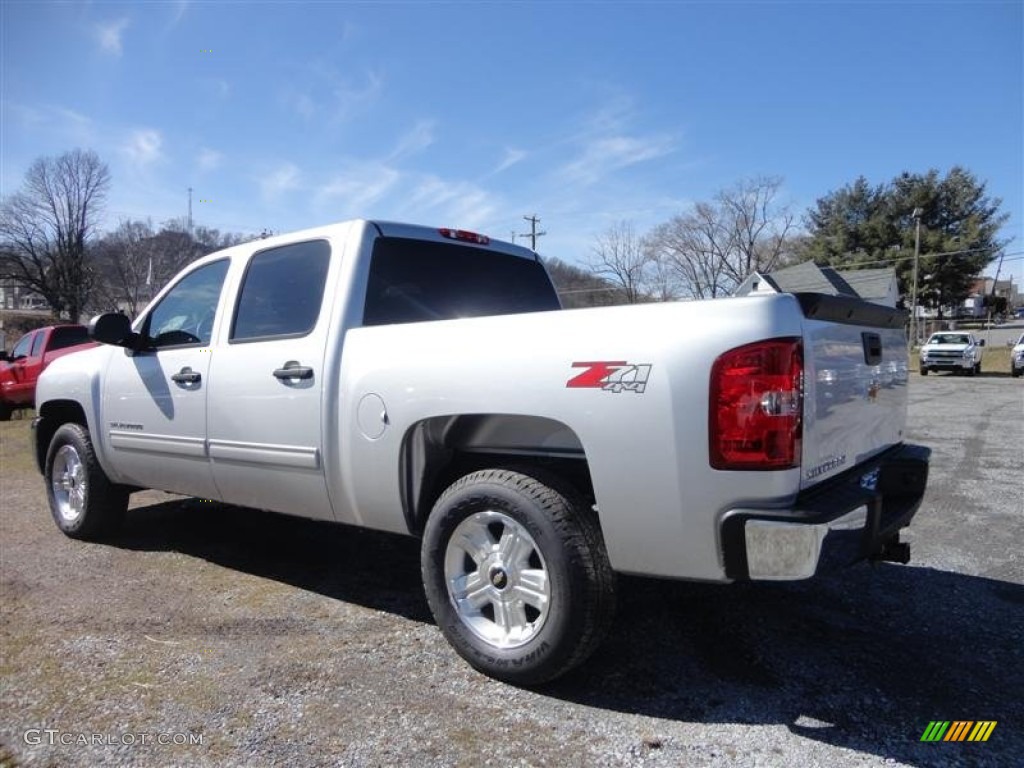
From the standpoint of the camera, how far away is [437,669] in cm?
297

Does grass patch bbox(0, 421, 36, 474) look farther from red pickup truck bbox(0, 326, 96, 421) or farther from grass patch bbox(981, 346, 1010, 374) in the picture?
grass patch bbox(981, 346, 1010, 374)

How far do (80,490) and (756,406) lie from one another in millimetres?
4743


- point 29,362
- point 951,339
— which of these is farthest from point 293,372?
point 951,339

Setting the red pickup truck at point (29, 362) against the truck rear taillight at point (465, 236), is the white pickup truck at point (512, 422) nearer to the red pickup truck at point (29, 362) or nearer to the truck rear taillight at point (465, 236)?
the truck rear taillight at point (465, 236)

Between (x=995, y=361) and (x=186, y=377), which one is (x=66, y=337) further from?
(x=995, y=361)

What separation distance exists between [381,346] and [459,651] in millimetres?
1372

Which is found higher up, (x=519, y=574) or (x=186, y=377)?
(x=186, y=377)

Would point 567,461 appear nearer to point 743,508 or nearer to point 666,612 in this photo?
point 743,508

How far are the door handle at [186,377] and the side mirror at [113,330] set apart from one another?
21.8 inches

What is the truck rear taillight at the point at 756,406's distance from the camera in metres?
2.25

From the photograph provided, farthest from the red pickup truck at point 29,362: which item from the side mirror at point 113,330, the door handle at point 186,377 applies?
the door handle at point 186,377

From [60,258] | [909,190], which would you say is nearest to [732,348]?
[909,190]

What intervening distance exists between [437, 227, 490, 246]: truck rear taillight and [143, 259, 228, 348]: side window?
52.8 inches

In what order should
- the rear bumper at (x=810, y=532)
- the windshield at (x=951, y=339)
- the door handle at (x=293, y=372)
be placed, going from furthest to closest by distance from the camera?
the windshield at (x=951, y=339) → the door handle at (x=293, y=372) → the rear bumper at (x=810, y=532)
